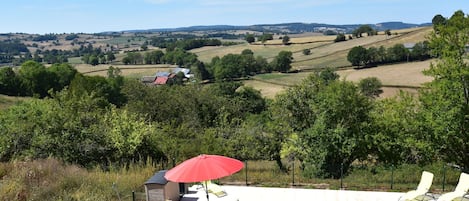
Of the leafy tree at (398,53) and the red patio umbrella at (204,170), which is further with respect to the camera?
the leafy tree at (398,53)

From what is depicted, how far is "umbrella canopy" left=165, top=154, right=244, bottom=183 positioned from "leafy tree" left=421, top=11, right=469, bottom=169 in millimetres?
9245

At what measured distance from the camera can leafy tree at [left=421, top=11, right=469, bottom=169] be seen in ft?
51.0

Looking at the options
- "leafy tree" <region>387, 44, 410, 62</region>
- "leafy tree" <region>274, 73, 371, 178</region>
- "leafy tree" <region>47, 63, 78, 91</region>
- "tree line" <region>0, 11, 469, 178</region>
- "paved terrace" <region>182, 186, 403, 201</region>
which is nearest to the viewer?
"paved terrace" <region>182, 186, 403, 201</region>

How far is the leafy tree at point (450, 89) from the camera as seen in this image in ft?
51.0

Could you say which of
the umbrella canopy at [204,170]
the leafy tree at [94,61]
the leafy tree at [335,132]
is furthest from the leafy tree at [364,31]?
the umbrella canopy at [204,170]

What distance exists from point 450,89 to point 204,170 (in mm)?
10907

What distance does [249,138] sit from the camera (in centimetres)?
2394

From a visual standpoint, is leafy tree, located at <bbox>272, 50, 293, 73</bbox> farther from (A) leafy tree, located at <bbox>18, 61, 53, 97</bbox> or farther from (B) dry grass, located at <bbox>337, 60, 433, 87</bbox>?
(A) leafy tree, located at <bbox>18, 61, 53, 97</bbox>

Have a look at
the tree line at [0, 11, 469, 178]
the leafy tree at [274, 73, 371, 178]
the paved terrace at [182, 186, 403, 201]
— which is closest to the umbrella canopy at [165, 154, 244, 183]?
the paved terrace at [182, 186, 403, 201]

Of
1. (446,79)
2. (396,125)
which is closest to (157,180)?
(396,125)

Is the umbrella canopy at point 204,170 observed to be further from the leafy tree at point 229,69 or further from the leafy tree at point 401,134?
the leafy tree at point 229,69

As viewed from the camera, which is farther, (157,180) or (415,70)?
(415,70)

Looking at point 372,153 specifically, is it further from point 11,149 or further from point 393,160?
point 11,149

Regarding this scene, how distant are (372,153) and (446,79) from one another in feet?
15.9
